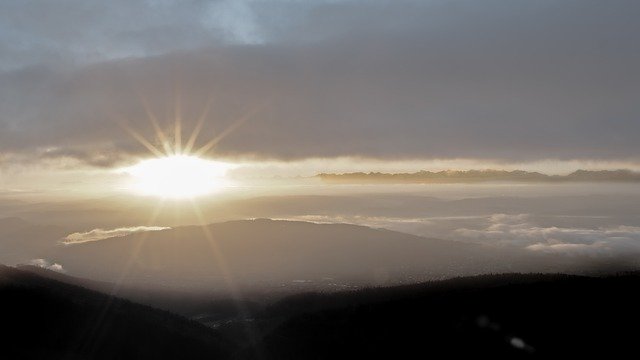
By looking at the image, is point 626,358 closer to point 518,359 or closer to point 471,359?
point 518,359

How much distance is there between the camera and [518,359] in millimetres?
198875

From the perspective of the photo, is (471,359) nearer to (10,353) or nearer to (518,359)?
(518,359)

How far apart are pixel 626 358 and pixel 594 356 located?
987 centimetres

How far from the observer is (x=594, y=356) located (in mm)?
197500

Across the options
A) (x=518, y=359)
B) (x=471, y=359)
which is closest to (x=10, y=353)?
(x=471, y=359)

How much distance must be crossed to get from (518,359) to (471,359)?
15991 mm

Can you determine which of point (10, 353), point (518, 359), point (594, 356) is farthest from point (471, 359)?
point (10, 353)

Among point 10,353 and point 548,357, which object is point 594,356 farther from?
point 10,353

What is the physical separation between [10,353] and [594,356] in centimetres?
19727

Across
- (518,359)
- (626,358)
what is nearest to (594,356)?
(626,358)

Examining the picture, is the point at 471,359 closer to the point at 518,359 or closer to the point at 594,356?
the point at 518,359

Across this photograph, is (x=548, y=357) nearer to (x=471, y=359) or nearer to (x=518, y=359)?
(x=518, y=359)

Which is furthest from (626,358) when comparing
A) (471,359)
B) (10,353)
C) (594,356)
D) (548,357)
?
(10,353)

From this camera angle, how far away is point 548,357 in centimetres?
19975
